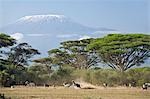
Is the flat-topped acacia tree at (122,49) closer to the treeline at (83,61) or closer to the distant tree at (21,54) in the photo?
the treeline at (83,61)

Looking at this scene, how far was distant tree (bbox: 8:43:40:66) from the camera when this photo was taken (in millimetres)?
34750

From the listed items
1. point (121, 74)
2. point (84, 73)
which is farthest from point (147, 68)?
point (84, 73)

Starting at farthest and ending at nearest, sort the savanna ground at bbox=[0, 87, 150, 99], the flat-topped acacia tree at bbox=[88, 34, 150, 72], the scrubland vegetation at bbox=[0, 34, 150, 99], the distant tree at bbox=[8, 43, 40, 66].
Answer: the distant tree at bbox=[8, 43, 40, 66], the flat-topped acacia tree at bbox=[88, 34, 150, 72], the scrubland vegetation at bbox=[0, 34, 150, 99], the savanna ground at bbox=[0, 87, 150, 99]

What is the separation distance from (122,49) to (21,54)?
8.52 m

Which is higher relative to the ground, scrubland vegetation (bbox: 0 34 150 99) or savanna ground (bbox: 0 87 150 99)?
scrubland vegetation (bbox: 0 34 150 99)

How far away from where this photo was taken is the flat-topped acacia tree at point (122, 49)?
31.9 metres

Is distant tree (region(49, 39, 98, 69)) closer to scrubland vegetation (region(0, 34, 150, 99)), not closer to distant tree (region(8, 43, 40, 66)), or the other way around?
scrubland vegetation (region(0, 34, 150, 99))

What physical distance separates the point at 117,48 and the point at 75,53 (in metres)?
4.78

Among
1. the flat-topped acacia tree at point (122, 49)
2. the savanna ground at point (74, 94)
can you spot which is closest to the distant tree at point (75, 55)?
the flat-topped acacia tree at point (122, 49)

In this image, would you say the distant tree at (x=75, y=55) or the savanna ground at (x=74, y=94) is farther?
the distant tree at (x=75, y=55)

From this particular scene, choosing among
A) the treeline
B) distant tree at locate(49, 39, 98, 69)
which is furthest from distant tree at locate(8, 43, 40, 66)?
distant tree at locate(49, 39, 98, 69)

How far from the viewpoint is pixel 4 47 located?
3366cm

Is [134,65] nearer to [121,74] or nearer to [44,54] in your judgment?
[121,74]

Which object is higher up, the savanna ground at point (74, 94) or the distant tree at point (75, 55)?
the distant tree at point (75, 55)
